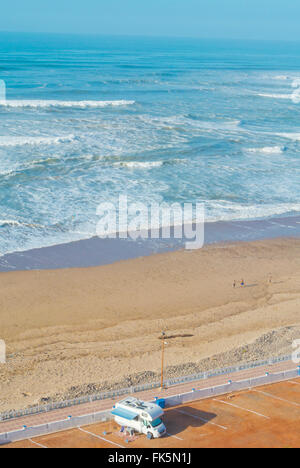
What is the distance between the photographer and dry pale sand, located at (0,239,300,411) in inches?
809

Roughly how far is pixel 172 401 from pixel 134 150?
111 ft

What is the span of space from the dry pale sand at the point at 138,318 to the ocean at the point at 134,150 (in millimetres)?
5328

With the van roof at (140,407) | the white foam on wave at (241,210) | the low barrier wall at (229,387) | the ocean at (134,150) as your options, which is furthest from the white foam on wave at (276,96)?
the van roof at (140,407)

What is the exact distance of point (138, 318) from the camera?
80.2ft

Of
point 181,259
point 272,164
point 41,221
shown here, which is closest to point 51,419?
point 181,259

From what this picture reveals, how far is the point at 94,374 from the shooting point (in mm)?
20422

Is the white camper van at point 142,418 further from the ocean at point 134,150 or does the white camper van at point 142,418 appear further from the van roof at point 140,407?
the ocean at point 134,150

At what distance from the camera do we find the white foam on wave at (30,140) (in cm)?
4931

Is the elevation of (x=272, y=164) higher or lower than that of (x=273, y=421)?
higher

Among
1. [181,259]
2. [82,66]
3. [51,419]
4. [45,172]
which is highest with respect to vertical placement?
[82,66]

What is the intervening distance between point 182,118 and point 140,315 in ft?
137

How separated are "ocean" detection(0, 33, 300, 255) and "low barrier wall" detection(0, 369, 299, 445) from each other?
15001 mm

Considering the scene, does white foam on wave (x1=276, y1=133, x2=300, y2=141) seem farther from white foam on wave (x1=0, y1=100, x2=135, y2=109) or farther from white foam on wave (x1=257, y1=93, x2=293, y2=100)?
white foam on wave (x1=257, y1=93, x2=293, y2=100)

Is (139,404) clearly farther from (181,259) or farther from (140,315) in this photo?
(181,259)
